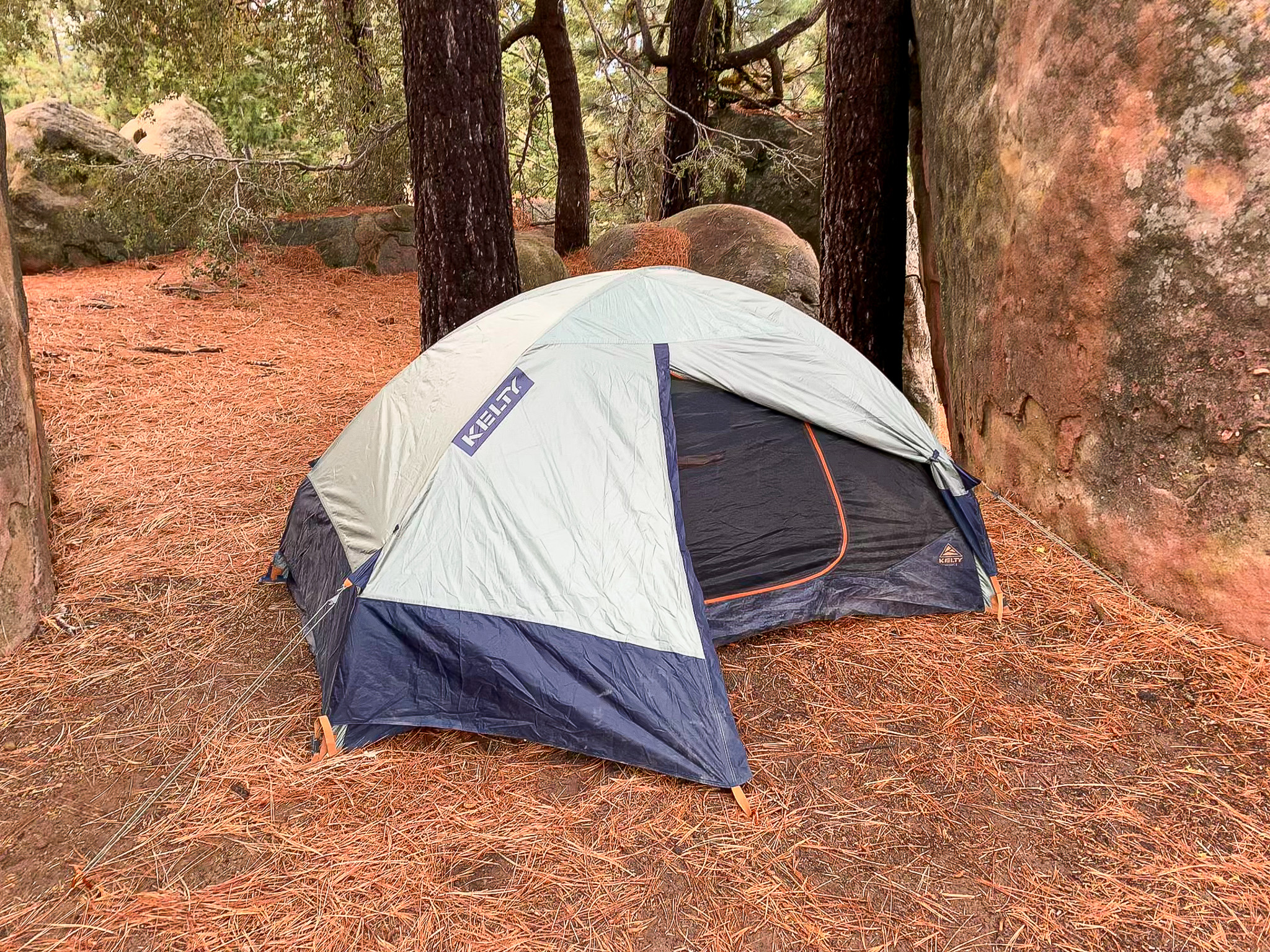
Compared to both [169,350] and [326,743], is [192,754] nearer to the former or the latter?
[326,743]

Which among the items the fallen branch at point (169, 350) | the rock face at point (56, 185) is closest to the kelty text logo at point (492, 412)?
the fallen branch at point (169, 350)

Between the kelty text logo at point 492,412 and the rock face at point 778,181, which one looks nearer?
the kelty text logo at point 492,412

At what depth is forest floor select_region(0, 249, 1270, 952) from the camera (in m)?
2.19

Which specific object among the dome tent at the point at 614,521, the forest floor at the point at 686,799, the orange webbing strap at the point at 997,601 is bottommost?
the forest floor at the point at 686,799

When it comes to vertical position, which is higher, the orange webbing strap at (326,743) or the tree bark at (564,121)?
the tree bark at (564,121)

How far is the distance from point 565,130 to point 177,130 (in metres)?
5.25

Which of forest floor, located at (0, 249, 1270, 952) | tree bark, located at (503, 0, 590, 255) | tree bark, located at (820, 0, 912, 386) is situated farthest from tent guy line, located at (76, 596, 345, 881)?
tree bark, located at (503, 0, 590, 255)

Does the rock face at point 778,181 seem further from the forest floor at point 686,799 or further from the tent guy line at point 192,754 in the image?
the tent guy line at point 192,754

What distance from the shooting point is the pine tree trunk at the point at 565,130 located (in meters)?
8.80

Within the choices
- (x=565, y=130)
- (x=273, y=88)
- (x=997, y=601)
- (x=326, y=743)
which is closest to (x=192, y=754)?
(x=326, y=743)

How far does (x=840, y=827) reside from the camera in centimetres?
250

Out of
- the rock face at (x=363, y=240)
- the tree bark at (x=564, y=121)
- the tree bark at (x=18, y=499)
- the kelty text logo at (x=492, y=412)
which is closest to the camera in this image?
the kelty text logo at (x=492, y=412)

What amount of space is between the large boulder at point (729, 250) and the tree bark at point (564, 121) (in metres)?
1.00

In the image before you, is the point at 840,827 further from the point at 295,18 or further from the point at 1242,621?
the point at 295,18
